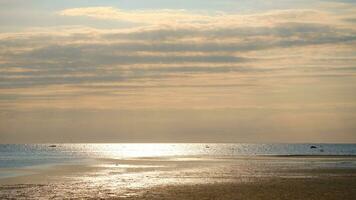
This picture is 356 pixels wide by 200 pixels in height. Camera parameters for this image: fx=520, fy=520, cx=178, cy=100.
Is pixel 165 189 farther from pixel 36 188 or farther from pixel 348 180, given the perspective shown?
pixel 348 180

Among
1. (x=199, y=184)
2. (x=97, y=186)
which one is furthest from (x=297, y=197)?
(x=97, y=186)

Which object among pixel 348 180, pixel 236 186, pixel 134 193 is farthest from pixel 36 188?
pixel 348 180

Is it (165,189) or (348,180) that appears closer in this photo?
(165,189)

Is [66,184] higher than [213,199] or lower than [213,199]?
higher

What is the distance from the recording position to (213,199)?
37.2 meters

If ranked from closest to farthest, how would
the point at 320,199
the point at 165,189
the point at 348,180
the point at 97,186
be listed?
the point at 320,199, the point at 165,189, the point at 97,186, the point at 348,180

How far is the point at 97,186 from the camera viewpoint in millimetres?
47656

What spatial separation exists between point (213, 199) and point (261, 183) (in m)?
12.5

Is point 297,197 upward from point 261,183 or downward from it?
downward

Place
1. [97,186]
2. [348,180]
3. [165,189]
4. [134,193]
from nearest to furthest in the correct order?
1. [134,193]
2. [165,189]
3. [97,186]
4. [348,180]

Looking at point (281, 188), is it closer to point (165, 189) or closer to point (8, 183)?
point (165, 189)

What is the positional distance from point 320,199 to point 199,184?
14.4 metres

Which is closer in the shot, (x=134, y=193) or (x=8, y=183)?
(x=134, y=193)

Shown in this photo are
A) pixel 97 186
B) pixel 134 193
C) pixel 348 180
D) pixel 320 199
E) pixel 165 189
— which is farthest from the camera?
pixel 348 180
